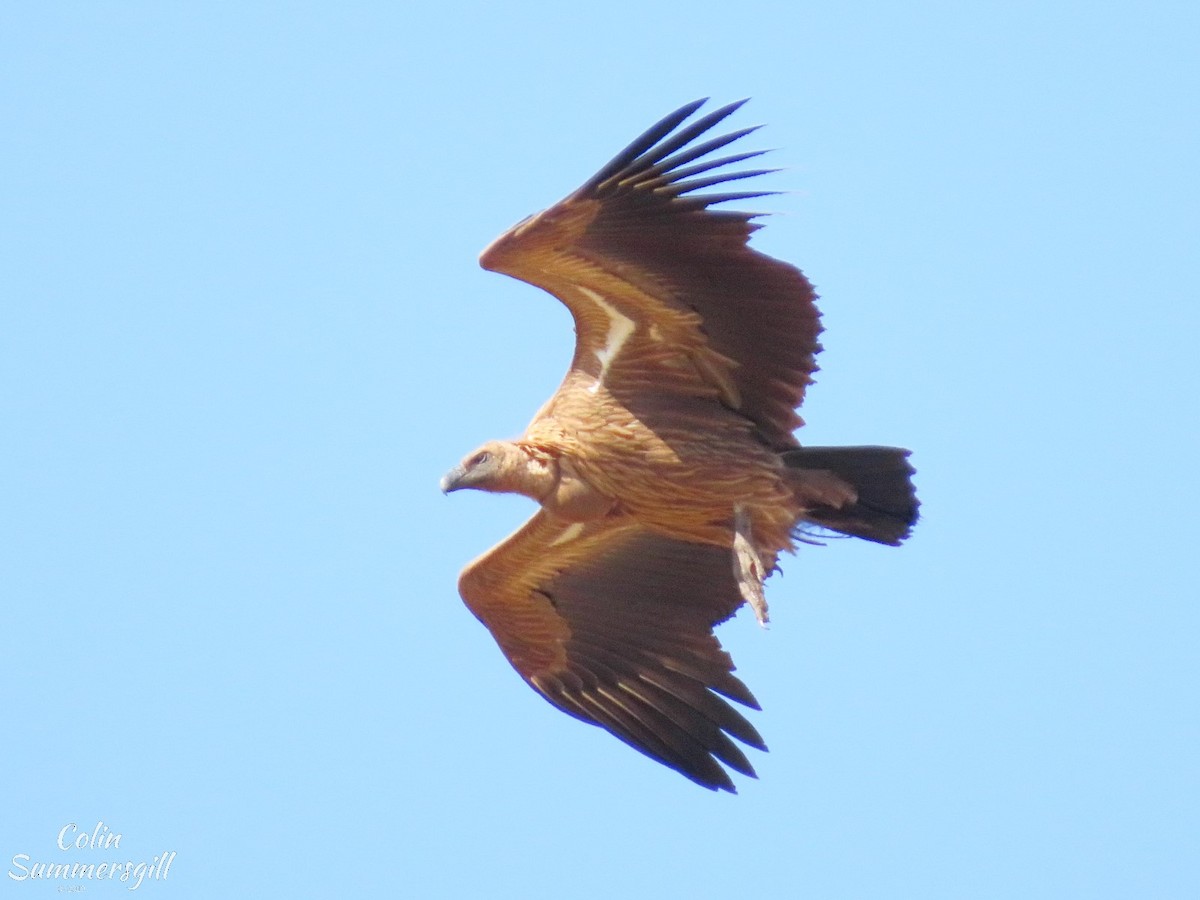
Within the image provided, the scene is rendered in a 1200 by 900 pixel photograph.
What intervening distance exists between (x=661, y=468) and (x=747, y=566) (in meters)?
0.68

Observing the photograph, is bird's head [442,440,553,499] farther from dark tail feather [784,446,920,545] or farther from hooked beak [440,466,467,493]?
dark tail feather [784,446,920,545]

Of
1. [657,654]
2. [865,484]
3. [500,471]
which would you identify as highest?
[865,484]

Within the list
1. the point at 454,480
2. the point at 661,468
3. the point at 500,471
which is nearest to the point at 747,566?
the point at 661,468

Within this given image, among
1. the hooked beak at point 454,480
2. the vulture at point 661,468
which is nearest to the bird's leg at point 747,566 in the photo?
the vulture at point 661,468

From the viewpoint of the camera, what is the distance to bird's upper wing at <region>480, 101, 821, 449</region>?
9.75 meters

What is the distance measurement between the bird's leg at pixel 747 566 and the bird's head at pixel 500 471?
1046 mm

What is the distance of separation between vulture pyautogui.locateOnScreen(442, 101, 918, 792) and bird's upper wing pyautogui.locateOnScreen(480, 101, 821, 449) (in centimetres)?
1

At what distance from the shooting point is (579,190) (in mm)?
9680

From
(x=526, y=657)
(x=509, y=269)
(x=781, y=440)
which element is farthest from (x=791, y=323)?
(x=526, y=657)

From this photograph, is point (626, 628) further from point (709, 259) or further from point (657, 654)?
point (709, 259)

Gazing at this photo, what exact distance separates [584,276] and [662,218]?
0.57 m

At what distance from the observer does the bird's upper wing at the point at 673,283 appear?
384 inches

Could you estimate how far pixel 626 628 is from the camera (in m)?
11.3

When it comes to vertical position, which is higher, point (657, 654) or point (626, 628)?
point (626, 628)
